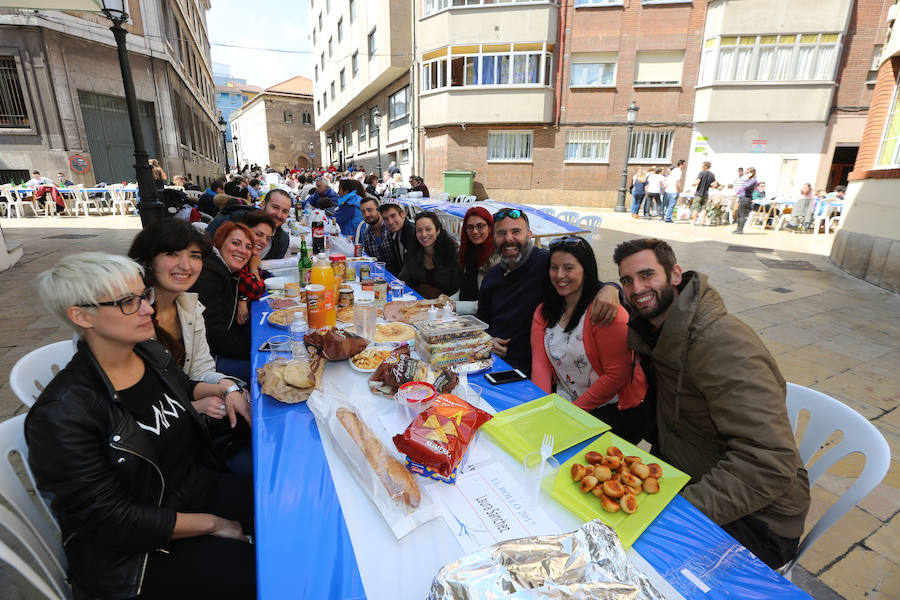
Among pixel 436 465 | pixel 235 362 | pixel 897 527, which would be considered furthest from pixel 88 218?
pixel 897 527

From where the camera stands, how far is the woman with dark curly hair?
4172 mm

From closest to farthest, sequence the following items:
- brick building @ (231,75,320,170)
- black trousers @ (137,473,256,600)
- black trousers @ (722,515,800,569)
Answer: black trousers @ (137,473,256,600), black trousers @ (722,515,800,569), brick building @ (231,75,320,170)

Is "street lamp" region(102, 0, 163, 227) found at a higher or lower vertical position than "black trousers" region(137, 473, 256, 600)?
higher

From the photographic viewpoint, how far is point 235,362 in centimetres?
289

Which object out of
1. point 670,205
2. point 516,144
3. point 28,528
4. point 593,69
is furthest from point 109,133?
point 670,205

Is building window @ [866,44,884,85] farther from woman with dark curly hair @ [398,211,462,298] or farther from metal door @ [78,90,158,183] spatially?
metal door @ [78,90,158,183]

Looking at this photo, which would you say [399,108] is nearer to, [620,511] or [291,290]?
[291,290]

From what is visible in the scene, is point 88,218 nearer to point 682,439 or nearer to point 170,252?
point 170,252

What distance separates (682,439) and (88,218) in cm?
1771

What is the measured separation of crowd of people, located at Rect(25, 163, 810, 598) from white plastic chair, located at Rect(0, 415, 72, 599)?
8cm

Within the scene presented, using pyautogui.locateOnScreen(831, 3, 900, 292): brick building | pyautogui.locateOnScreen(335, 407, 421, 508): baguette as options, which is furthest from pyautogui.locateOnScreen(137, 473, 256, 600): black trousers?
pyautogui.locateOnScreen(831, 3, 900, 292): brick building

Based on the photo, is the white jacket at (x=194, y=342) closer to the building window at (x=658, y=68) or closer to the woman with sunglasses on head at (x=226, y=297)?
the woman with sunglasses on head at (x=226, y=297)

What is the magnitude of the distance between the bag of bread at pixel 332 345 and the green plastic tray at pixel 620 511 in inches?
43.8

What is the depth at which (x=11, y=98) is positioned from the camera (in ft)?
43.7
